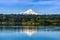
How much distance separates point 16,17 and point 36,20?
7.41 meters

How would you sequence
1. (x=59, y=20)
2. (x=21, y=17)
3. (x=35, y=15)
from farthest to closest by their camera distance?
(x=35, y=15), (x=21, y=17), (x=59, y=20)

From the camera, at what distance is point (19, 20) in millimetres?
62906

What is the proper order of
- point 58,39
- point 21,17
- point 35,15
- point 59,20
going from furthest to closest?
1. point 35,15
2. point 21,17
3. point 59,20
4. point 58,39

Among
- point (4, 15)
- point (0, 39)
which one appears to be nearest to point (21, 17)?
point (4, 15)

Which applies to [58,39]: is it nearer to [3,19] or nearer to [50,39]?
[50,39]

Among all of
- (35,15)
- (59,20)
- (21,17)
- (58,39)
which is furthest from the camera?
(35,15)

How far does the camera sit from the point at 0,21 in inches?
2391

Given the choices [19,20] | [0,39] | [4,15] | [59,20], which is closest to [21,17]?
[19,20]

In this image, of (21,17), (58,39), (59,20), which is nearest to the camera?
(58,39)

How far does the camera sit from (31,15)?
229 feet

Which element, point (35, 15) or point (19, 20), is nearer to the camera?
point (19, 20)

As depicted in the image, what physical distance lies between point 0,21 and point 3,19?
1279mm

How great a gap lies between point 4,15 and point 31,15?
9357mm

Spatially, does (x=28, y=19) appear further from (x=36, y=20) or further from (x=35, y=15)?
(x=35, y=15)
